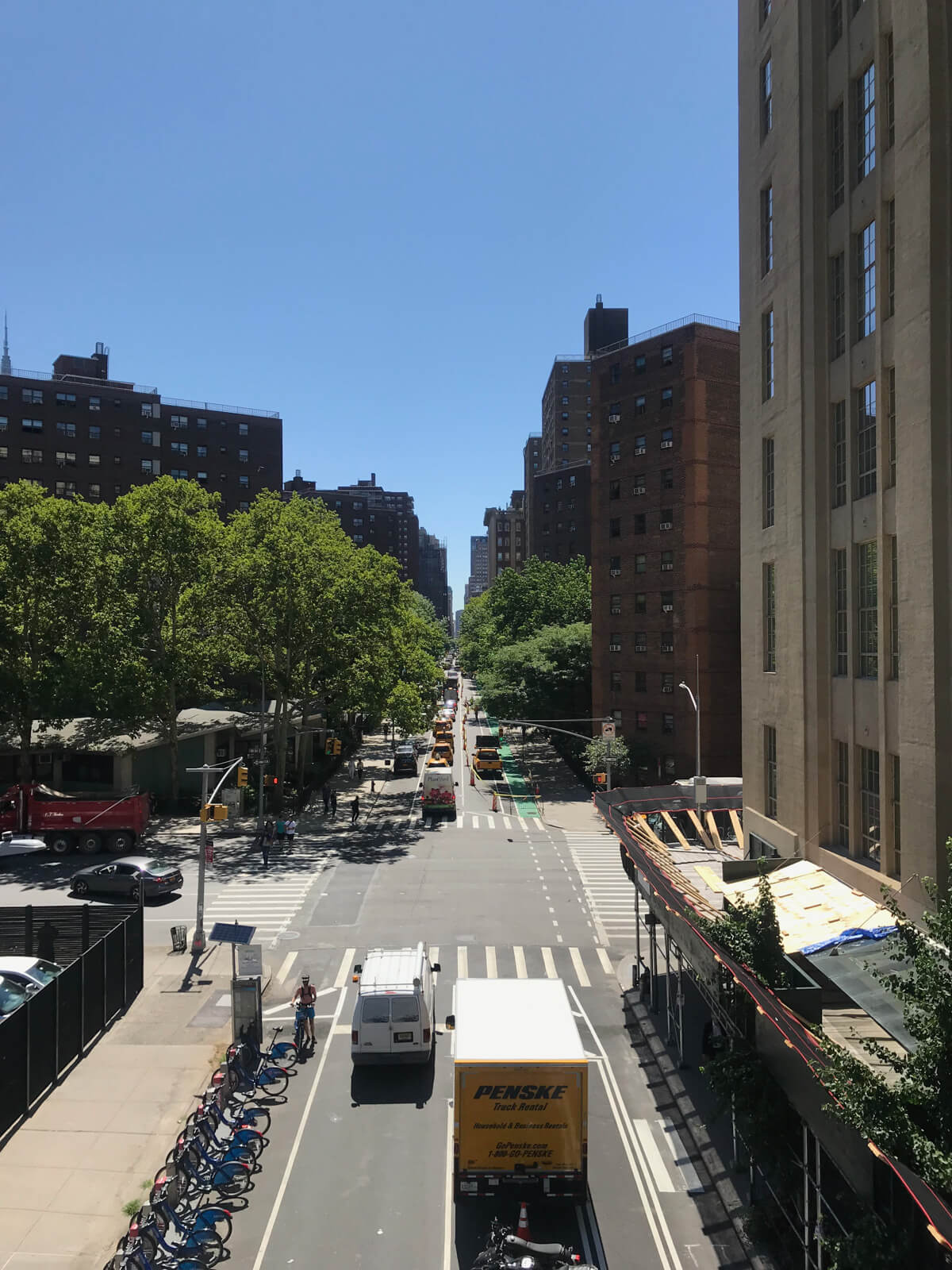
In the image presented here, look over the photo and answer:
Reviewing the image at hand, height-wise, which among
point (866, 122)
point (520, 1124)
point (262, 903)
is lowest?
point (262, 903)

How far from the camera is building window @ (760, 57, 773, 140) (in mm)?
21375

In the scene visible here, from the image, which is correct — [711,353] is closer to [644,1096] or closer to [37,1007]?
[644,1096]

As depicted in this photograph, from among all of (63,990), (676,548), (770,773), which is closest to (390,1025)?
(63,990)

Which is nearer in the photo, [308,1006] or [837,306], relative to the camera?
[837,306]

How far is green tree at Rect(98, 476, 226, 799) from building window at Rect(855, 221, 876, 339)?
3548 cm

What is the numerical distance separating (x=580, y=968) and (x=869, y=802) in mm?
10829

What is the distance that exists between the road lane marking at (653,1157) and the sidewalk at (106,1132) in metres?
7.90

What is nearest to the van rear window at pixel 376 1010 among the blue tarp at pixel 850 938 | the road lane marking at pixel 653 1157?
the road lane marking at pixel 653 1157

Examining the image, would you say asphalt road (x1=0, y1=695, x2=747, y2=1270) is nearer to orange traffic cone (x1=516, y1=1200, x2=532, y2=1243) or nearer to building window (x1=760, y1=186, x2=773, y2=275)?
orange traffic cone (x1=516, y1=1200, x2=532, y2=1243)

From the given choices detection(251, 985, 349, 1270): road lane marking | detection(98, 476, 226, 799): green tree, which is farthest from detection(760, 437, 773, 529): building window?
detection(98, 476, 226, 799): green tree

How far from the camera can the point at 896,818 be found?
49.3ft

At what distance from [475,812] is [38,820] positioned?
898 inches

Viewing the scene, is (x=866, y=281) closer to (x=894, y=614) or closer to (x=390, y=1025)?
(x=894, y=614)

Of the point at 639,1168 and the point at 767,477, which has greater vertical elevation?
the point at 767,477
